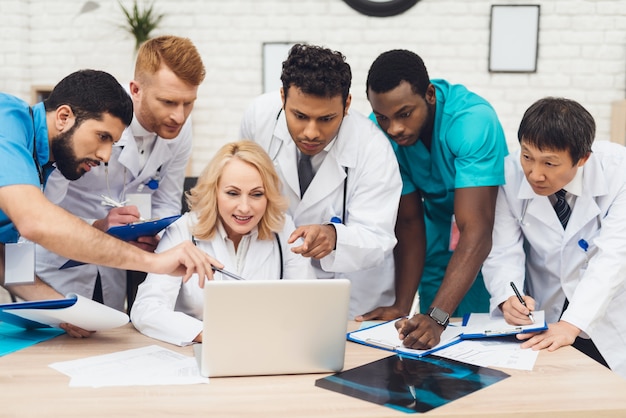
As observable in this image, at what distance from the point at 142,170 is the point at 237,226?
0.56 metres

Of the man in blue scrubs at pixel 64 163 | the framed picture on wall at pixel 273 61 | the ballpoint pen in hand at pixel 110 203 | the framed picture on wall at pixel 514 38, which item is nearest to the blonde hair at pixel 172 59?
the man in blue scrubs at pixel 64 163

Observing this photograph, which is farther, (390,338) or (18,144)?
(390,338)

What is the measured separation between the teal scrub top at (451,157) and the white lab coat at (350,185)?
186 millimetres

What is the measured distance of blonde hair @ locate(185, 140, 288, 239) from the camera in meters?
1.79

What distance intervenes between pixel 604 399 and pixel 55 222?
1.19m

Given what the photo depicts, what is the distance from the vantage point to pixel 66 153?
1679 mm

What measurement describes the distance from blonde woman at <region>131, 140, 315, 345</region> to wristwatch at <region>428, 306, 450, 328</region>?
401mm

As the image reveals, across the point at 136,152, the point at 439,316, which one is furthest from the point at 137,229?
the point at 439,316

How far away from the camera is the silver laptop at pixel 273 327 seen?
1.25m

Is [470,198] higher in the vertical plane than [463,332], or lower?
higher

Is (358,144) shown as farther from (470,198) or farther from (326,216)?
(470,198)

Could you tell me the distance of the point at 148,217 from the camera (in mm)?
2084

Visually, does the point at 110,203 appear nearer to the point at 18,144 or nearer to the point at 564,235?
the point at 18,144

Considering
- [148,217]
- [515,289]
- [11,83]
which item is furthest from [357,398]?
[11,83]
